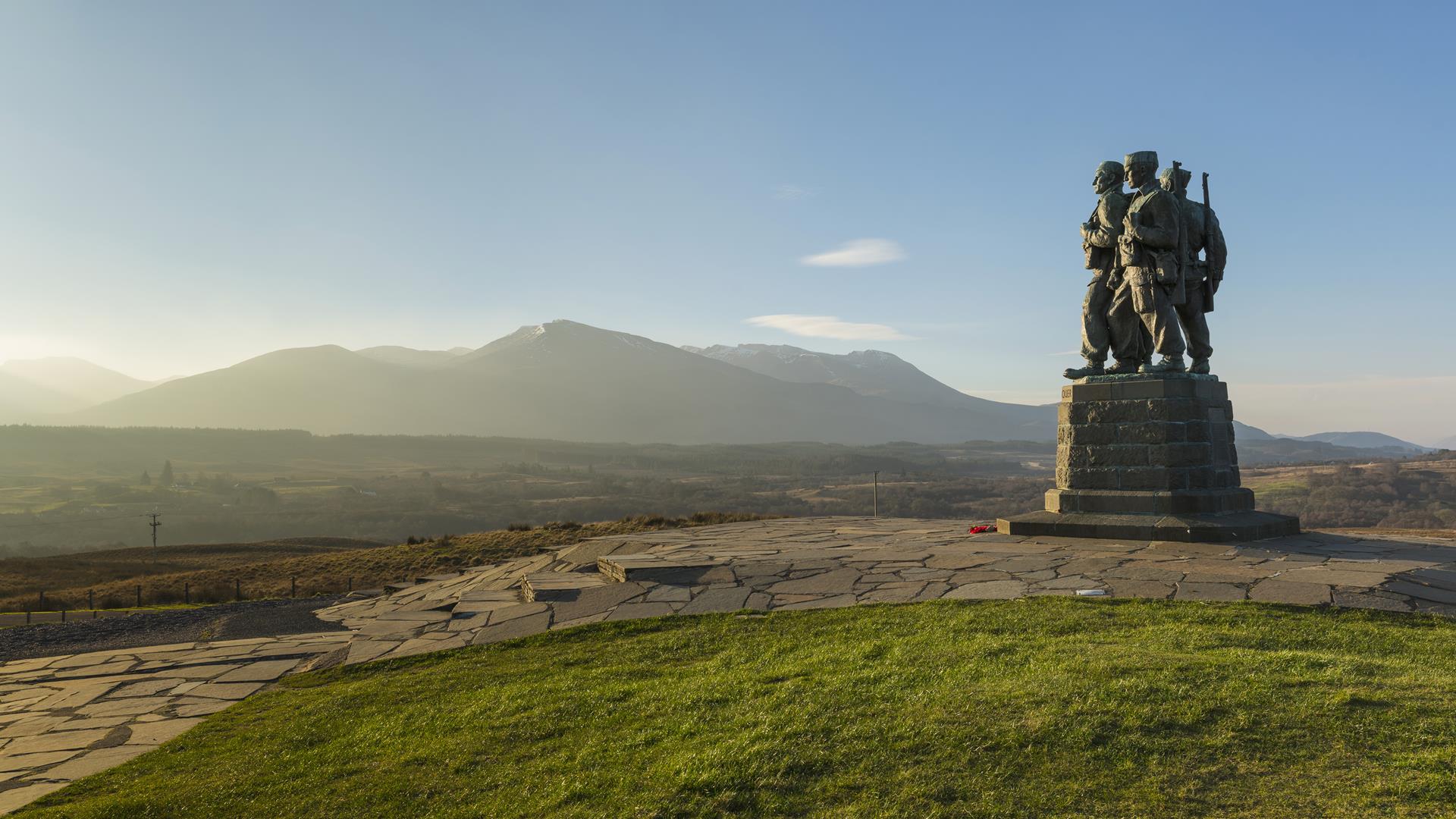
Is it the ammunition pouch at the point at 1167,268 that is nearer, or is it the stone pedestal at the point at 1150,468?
the stone pedestal at the point at 1150,468

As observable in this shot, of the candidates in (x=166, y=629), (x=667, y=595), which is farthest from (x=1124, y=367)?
(x=166, y=629)

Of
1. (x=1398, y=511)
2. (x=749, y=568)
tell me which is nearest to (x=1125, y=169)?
(x=749, y=568)

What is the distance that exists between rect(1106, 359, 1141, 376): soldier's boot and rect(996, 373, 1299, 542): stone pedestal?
0.38 meters

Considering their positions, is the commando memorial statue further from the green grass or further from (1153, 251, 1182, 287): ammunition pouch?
the green grass

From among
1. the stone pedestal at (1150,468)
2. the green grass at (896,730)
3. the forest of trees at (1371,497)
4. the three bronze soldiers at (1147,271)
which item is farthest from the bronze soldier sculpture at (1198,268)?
the forest of trees at (1371,497)

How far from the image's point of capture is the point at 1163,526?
365 inches

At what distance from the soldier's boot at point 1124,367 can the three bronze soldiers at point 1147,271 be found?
1 cm

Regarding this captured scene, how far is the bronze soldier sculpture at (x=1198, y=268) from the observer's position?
10570 mm


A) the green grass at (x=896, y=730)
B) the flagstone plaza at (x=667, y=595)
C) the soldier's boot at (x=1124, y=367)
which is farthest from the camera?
the soldier's boot at (x=1124, y=367)

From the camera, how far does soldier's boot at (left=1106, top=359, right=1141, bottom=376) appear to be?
1075 centimetres

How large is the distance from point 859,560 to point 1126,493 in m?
3.53

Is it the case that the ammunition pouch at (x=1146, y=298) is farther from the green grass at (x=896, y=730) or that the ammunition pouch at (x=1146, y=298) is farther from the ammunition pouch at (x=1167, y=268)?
the green grass at (x=896, y=730)

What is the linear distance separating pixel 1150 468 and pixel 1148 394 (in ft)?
2.97

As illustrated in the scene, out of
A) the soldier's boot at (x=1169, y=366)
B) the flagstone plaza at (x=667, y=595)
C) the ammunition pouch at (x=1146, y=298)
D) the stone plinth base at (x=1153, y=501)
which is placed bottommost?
the flagstone plaza at (x=667, y=595)
